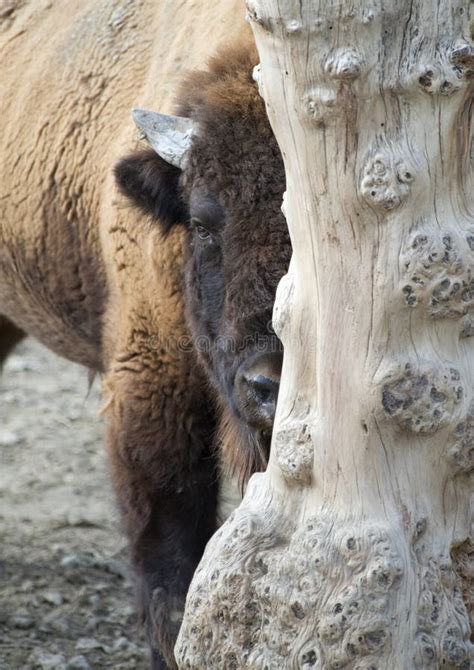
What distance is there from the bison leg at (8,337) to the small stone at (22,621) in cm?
170

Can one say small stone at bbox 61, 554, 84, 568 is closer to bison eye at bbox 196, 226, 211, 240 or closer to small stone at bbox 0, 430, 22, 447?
small stone at bbox 0, 430, 22, 447

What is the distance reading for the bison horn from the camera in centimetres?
368

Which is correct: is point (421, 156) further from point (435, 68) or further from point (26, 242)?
point (26, 242)

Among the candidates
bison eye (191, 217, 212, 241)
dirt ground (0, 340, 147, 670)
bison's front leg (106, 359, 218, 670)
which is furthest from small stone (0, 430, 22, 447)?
bison eye (191, 217, 212, 241)

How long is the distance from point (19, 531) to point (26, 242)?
1.84 meters

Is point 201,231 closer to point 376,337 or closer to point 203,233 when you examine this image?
point 203,233

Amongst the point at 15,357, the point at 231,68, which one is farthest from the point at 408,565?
the point at 15,357

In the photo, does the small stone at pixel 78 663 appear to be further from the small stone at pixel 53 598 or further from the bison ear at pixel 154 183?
the bison ear at pixel 154 183

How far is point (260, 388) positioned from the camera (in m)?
3.15

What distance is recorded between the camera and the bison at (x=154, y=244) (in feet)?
11.1

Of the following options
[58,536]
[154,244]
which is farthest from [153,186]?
[58,536]

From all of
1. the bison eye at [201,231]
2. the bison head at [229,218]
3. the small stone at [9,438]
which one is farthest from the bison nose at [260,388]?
the small stone at [9,438]

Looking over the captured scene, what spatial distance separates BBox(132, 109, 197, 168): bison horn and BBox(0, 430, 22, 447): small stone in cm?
389

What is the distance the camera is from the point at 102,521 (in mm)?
6227
